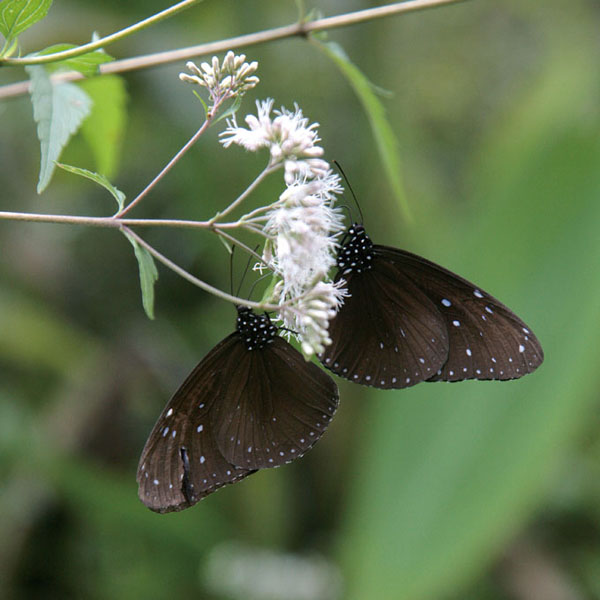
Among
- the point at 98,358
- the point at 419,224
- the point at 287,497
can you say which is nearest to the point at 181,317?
the point at 98,358

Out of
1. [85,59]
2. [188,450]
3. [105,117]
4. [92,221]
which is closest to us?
[92,221]

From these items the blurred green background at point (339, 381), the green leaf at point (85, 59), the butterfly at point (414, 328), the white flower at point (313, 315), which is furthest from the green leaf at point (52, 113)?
the blurred green background at point (339, 381)

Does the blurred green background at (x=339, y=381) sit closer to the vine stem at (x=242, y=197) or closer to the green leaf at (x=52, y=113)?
the green leaf at (x=52, y=113)

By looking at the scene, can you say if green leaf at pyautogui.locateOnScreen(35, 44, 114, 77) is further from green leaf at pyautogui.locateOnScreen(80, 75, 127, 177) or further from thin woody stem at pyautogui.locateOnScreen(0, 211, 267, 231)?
green leaf at pyautogui.locateOnScreen(80, 75, 127, 177)

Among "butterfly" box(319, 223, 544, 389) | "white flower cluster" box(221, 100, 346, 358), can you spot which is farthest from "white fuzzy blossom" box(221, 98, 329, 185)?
"butterfly" box(319, 223, 544, 389)

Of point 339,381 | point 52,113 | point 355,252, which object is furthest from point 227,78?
point 339,381

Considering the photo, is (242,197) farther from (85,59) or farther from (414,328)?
(414,328)

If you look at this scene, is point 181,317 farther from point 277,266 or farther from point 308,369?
point 277,266
